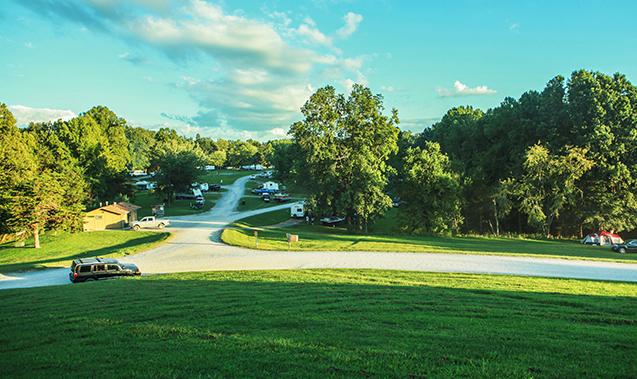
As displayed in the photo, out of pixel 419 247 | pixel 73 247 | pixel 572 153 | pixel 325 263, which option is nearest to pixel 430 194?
pixel 419 247

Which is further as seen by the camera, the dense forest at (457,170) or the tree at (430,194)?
the tree at (430,194)

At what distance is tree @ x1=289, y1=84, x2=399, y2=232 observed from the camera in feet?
118

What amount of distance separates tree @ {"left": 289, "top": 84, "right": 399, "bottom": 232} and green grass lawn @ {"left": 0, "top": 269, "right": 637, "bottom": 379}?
24.4 metres

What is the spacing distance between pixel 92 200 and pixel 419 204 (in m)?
48.6

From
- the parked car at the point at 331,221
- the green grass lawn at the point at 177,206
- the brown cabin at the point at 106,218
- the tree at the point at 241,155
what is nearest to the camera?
the brown cabin at the point at 106,218

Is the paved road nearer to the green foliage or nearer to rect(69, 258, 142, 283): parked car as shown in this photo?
rect(69, 258, 142, 283): parked car

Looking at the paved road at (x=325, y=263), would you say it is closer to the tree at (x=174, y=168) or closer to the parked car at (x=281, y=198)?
the tree at (x=174, y=168)

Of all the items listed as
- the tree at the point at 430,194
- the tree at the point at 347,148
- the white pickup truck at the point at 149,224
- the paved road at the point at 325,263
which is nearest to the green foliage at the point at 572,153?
the tree at the point at 430,194

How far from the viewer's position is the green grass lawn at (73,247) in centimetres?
2452

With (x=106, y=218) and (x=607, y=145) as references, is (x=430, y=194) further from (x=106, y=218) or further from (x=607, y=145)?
(x=106, y=218)

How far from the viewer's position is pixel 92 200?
159 feet

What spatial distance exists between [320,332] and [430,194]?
3527cm

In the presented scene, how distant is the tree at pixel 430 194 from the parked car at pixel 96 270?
103ft

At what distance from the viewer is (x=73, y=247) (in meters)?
29.8
